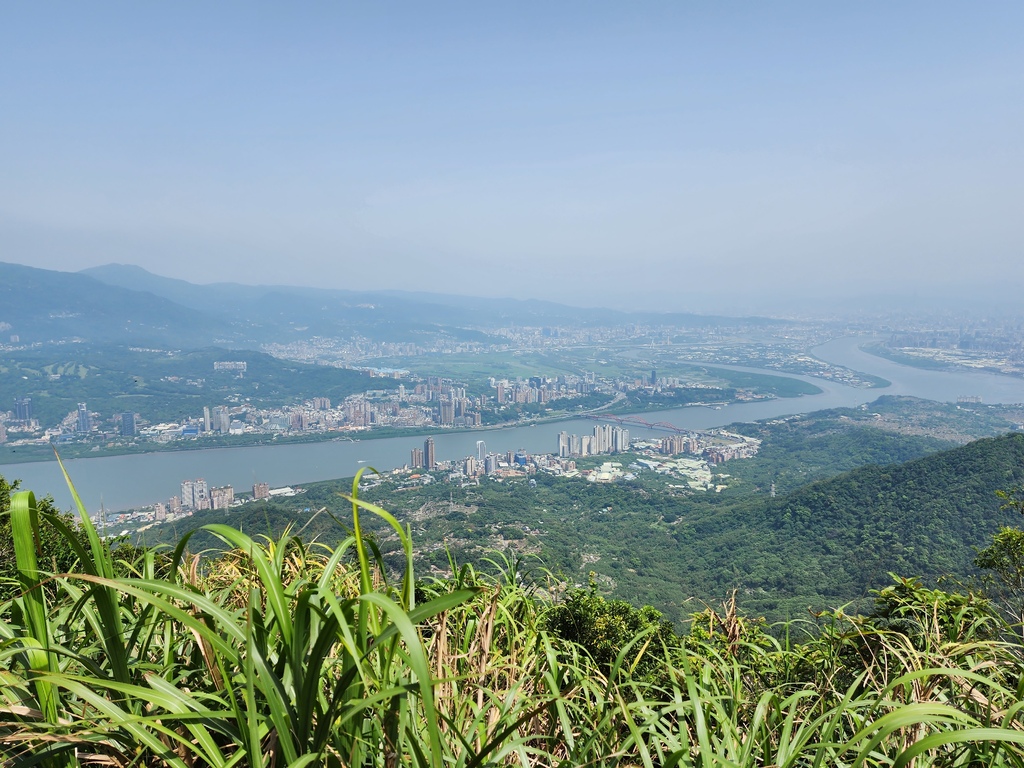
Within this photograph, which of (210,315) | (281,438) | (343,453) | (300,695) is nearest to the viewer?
(300,695)

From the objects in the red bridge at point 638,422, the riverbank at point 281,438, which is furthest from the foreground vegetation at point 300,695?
the red bridge at point 638,422

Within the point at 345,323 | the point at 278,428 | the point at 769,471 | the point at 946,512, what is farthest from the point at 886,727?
the point at 345,323

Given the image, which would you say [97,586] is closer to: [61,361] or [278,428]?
[278,428]

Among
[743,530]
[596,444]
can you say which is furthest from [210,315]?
[743,530]

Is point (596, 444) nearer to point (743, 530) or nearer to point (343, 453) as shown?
point (343, 453)

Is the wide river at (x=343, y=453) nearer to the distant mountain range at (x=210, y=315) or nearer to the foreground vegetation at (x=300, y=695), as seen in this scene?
the foreground vegetation at (x=300, y=695)
